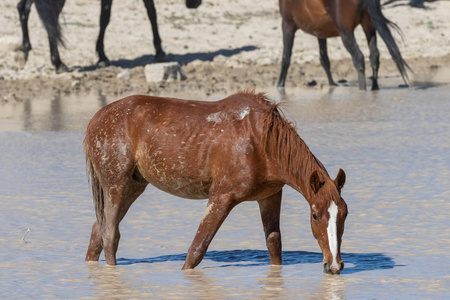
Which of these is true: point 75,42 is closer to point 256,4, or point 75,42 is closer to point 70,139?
point 256,4

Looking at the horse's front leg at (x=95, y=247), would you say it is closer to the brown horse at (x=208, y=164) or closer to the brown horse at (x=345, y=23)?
the brown horse at (x=208, y=164)

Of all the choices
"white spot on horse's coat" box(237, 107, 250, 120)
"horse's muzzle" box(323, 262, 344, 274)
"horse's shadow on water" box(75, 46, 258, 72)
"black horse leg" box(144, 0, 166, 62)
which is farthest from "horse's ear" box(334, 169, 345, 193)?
"black horse leg" box(144, 0, 166, 62)

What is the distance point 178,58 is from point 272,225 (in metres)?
13.6

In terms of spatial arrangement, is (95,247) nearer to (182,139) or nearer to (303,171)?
(182,139)

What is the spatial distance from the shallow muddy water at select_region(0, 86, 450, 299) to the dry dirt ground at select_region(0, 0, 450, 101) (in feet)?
18.1

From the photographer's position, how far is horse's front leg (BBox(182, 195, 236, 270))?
545 centimetres

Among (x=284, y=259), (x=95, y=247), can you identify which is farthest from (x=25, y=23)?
(x=284, y=259)

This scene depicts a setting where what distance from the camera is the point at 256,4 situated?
74.7ft

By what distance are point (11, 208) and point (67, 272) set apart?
6.32ft

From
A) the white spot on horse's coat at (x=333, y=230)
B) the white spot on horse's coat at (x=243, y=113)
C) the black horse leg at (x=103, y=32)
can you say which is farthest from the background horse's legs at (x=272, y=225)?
the black horse leg at (x=103, y=32)

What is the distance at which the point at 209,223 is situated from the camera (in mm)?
5469

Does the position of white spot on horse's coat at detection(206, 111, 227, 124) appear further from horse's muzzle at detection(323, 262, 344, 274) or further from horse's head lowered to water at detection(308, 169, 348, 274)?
horse's muzzle at detection(323, 262, 344, 274)

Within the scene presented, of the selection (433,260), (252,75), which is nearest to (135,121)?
(433,260)

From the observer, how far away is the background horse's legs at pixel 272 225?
5.67m
